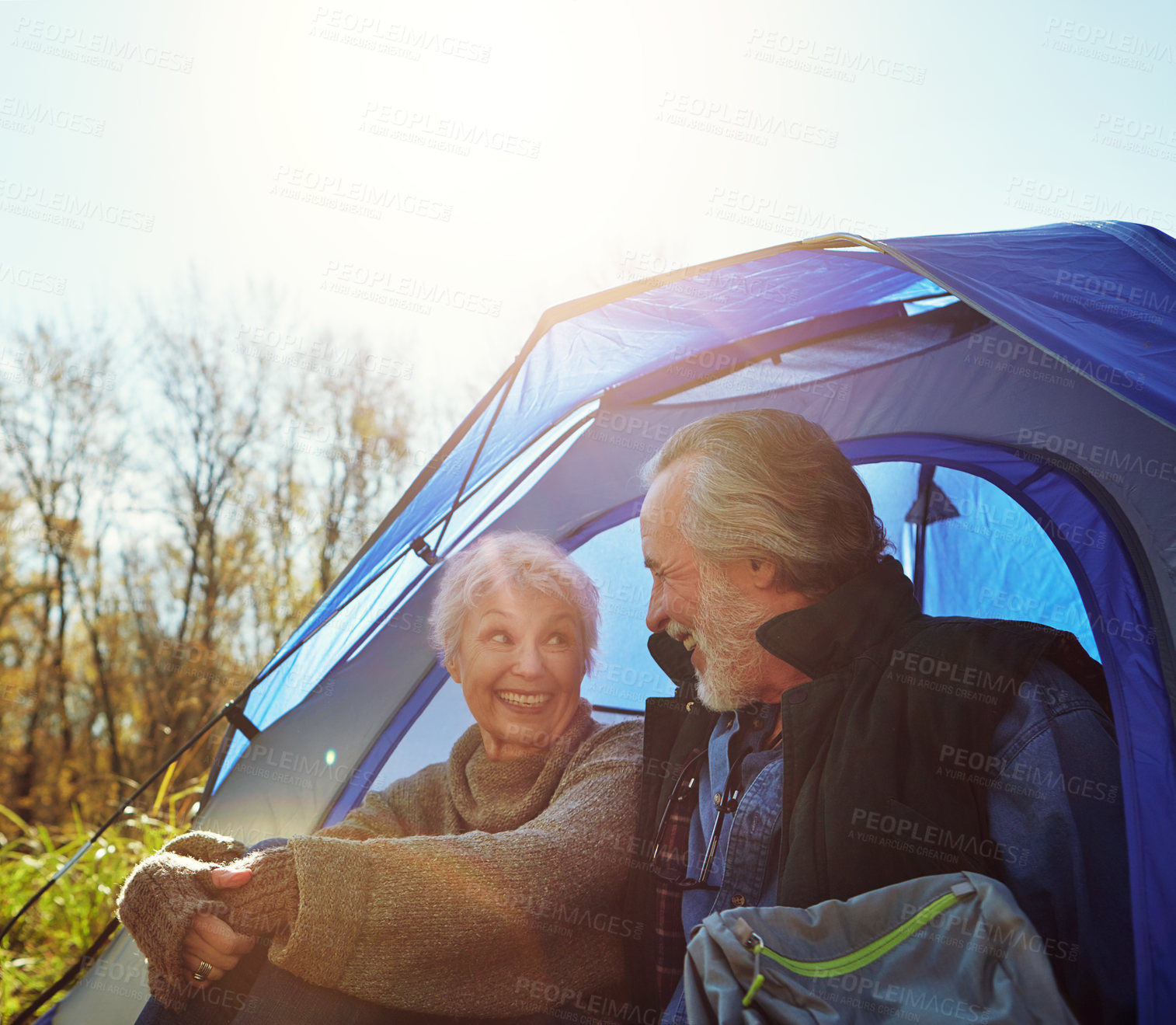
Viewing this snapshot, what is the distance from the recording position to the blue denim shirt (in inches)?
49.8

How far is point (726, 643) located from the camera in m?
1.91

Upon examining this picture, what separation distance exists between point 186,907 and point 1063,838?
1644 mm

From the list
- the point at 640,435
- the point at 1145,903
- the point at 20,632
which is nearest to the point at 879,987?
the point at 1145,903

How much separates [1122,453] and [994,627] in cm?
60

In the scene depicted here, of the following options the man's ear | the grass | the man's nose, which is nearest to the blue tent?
the man's nose

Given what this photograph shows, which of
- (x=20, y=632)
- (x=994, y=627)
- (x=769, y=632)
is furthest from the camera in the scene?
(x=20, y=632)

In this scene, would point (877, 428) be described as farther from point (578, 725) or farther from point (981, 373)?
point (578, 725)

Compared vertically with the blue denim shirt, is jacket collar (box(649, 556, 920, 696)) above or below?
above

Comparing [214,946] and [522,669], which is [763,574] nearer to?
[522,669]

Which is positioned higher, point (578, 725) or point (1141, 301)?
point (1141, 301)

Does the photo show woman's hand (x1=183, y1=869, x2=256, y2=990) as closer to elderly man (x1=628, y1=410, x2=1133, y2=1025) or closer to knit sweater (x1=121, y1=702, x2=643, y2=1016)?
knit sweater (x1=121, y1=702, x2=643, y2=1016)

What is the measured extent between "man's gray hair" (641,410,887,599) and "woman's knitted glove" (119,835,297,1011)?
116 cm

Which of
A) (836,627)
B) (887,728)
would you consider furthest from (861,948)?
(836,627)

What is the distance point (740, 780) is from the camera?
70.3 inches
